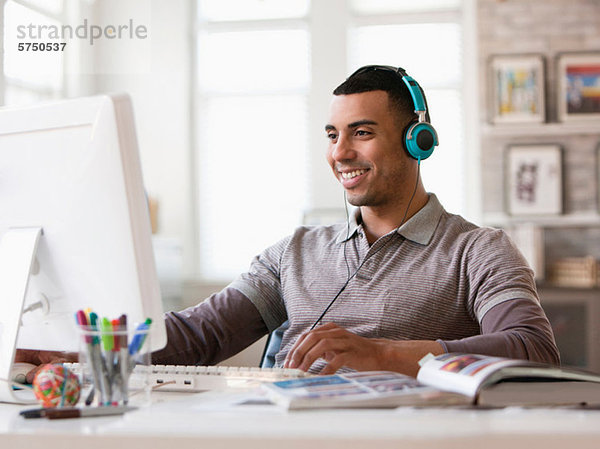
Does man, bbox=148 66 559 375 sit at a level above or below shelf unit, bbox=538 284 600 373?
above

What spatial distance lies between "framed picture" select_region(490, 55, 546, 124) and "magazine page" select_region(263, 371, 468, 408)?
157 inches

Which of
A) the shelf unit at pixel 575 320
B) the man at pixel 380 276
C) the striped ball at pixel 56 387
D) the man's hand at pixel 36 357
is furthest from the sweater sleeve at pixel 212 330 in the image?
the shelf unit at pixel 575 320

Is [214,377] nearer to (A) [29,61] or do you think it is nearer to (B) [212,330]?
(B) [212,330]

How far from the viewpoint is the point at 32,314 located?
119cm

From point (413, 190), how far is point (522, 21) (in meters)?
3.33

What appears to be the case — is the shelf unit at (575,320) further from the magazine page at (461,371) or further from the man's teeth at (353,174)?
the magazine page at (461,371)

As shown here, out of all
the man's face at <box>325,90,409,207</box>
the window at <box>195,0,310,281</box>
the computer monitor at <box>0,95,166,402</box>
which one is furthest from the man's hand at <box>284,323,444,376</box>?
the window at <box>195,0,310,281</box>

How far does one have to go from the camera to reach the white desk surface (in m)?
0.74

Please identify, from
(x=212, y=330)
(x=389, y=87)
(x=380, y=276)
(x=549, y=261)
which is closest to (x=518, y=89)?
(x=549, y=261)

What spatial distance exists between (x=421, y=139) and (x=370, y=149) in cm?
13

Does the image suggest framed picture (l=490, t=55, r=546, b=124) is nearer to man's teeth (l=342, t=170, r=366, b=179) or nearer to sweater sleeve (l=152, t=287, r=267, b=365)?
man's teeth (l=342, t=170, r=366, b=179)

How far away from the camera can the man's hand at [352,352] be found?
4.06ft

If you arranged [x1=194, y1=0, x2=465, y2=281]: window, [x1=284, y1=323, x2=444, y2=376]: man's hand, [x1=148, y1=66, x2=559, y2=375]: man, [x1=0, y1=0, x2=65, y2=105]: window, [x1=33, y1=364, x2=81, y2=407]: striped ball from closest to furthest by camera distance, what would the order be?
[x1=33, y1=364, x2=81, y2=407]: striped ball
[x1=284, y1=323, x2=444, y2=376]: man's hand
[x1=148, y1=66, x2=559, y2=375]: man
[x1=0, y1=0, x2=65, y2=105]: window
[x1=194, y1=0, x2=465, y2=281]: window

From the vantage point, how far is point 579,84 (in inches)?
187
